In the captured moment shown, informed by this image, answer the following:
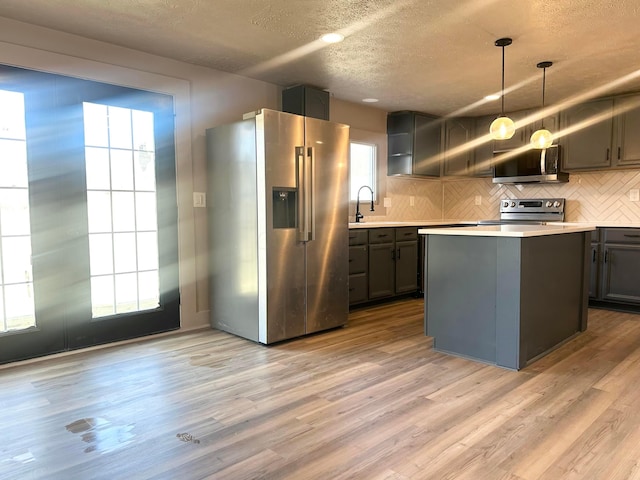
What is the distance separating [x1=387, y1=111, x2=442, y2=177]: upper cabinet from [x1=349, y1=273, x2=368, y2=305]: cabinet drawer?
1645mm

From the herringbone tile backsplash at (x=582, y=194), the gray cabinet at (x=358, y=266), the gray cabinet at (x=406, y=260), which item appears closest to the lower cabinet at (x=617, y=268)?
the herringbone tile backsplash at (x=582, y=194)

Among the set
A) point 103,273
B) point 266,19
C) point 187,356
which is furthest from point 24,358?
point 266,19

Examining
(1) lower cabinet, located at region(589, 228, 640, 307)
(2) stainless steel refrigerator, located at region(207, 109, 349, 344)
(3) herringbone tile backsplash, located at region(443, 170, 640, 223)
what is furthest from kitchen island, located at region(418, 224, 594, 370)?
(3) herringbone tile backsplash, located at region(443, 170, 640, 223)

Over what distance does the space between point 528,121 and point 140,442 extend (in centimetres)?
523

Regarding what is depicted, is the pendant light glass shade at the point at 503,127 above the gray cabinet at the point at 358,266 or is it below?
above

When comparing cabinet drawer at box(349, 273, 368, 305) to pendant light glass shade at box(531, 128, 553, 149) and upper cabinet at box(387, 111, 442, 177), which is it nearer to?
upper cabinet at box(387, 111, 442, 177)

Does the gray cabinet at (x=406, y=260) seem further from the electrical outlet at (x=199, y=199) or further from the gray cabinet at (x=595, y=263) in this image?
the electrical outlet at (x=199, y=199)

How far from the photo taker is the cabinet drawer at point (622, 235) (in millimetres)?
4398

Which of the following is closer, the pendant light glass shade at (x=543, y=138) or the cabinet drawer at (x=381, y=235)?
the pendant light glass shade at (x=543, y=138)

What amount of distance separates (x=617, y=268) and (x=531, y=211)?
1.26 meters

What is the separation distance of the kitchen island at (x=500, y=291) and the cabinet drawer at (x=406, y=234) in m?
1.70

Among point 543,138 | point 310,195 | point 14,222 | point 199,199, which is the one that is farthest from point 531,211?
point 14,222

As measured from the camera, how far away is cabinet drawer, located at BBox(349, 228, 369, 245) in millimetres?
4477

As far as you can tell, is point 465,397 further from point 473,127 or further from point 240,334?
point 473,127
